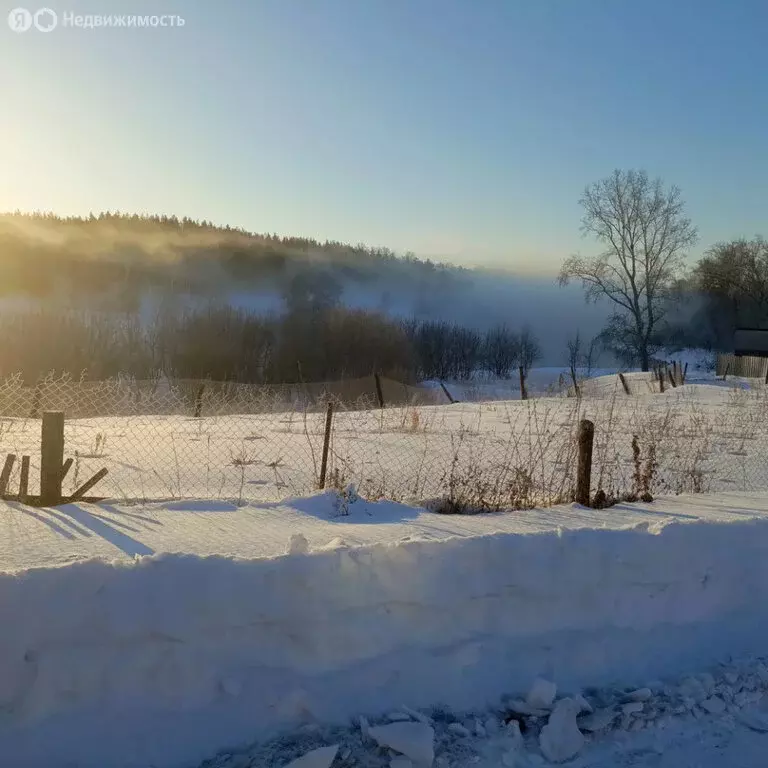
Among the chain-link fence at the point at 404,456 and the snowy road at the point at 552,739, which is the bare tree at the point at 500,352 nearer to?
the chain-link fence at the point at 404,456

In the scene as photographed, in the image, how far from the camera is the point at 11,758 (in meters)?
3.08

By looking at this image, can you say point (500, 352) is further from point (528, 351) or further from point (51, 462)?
point (51, 462)

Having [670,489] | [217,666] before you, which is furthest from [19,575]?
[670,489]

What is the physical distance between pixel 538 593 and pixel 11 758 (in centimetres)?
292

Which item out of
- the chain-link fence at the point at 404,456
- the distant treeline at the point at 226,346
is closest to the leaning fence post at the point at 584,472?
the chain-link fence at the point at 404,456

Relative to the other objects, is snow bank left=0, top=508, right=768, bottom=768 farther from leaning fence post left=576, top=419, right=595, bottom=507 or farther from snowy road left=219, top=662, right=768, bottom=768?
leaning fence post left=576, top=419, right=595, bottom=507

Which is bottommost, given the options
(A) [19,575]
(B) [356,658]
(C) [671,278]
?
(B) [356,658]

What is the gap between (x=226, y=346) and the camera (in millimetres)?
48625

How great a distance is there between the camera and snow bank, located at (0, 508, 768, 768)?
3.25 metres

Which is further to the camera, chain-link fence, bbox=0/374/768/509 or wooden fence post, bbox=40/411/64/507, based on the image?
chain-link fence, bbox=0/374/768/509

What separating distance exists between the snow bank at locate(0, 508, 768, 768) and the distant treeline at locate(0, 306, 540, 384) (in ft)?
125

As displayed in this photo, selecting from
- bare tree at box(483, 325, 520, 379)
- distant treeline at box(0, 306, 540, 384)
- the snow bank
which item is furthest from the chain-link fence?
bare tree at box(483, 325, 520, 379)

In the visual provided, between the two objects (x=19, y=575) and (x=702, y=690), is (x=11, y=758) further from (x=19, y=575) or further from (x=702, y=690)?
(x=702, y=690)

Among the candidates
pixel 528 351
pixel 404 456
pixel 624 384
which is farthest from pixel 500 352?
pixel 404 456
